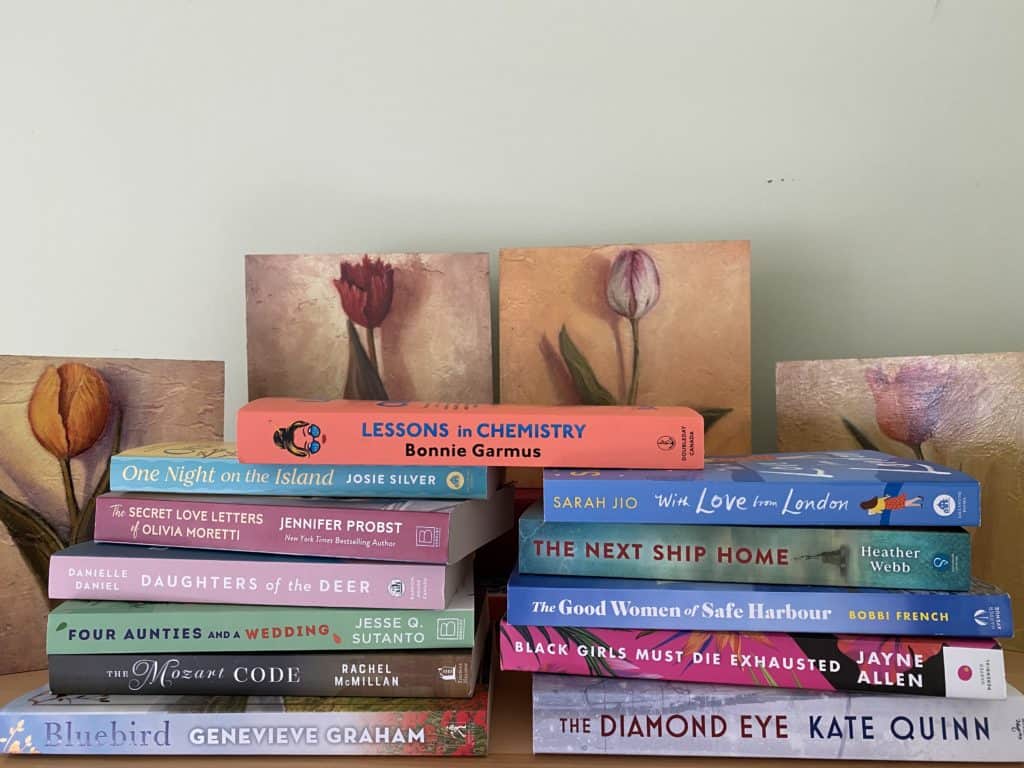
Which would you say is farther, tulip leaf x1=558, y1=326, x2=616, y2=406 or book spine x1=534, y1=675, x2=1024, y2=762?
tulip leaf x1=558, y1=326, x2=616, y2=406

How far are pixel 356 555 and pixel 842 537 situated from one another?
34 centimetres

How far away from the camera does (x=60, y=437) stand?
0.69 meters

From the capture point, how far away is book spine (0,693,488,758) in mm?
509

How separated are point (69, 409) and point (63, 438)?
0.09 ft

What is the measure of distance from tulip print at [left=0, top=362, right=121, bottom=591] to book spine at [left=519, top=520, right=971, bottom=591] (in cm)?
44

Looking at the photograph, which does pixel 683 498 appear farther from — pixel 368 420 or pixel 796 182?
pixel 796 182

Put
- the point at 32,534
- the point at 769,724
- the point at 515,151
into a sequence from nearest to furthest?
the point at 769,724
the point at 32,534
the point at 515,151

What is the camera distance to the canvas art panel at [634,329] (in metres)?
0.73

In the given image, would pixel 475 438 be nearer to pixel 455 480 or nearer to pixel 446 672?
pixel 455 480

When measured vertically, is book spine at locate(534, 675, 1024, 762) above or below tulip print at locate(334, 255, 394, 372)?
below

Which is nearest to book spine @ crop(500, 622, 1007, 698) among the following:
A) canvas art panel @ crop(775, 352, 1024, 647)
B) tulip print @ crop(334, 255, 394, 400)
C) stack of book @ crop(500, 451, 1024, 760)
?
stack of book @ crop(500, 451, 1024, 760)

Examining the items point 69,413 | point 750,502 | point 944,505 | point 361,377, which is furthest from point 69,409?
point 944,505

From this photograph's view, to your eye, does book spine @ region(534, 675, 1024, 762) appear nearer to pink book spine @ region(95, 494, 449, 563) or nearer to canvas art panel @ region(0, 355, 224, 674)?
pink book spine @ region(95, 494, 449, 563)

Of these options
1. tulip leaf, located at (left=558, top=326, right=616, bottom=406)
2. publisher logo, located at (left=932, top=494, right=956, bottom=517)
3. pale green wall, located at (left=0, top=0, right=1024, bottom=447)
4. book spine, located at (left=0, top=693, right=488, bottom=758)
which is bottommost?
book spine, located at (left=0, top=693, right=488, bottom=758)
